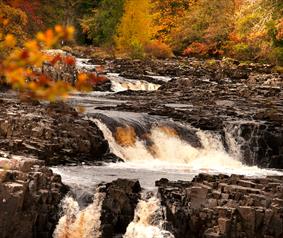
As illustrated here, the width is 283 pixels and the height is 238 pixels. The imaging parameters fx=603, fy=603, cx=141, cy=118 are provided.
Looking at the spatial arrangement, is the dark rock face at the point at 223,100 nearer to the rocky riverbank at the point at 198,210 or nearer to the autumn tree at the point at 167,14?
the rocky riverbank at the point at 198,210

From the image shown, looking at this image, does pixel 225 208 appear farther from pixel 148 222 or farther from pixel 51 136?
pixel 51 136

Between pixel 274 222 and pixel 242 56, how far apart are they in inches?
1570

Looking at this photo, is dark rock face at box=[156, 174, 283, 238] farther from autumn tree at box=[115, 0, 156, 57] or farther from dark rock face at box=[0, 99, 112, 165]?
autumn tree at box=[115, 0, 156, 57]

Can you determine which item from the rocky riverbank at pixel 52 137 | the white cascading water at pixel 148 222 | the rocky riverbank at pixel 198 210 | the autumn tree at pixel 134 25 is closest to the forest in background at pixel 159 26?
the autumn tree at pixel 134 25

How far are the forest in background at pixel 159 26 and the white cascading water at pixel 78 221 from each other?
33.7 meters

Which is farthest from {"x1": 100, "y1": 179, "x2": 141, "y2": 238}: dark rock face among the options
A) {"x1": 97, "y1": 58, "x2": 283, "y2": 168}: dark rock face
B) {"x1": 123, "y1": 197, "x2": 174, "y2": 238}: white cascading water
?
{"x1": 97, "y1": 58, "x2": 283, "y2": 168}: dark rock face

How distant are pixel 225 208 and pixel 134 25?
1604 inches

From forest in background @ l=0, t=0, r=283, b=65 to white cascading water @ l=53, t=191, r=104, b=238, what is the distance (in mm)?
33657

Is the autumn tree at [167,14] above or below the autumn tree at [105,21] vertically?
above

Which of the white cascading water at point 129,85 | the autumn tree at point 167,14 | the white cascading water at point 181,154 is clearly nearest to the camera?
the white cascading water at point 181,154

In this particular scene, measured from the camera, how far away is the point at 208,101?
1162 inches

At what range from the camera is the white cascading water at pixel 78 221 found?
14102 millimetres

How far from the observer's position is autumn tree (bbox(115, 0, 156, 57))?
5259cm

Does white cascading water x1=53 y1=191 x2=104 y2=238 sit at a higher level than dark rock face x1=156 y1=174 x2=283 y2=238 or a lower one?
lower
